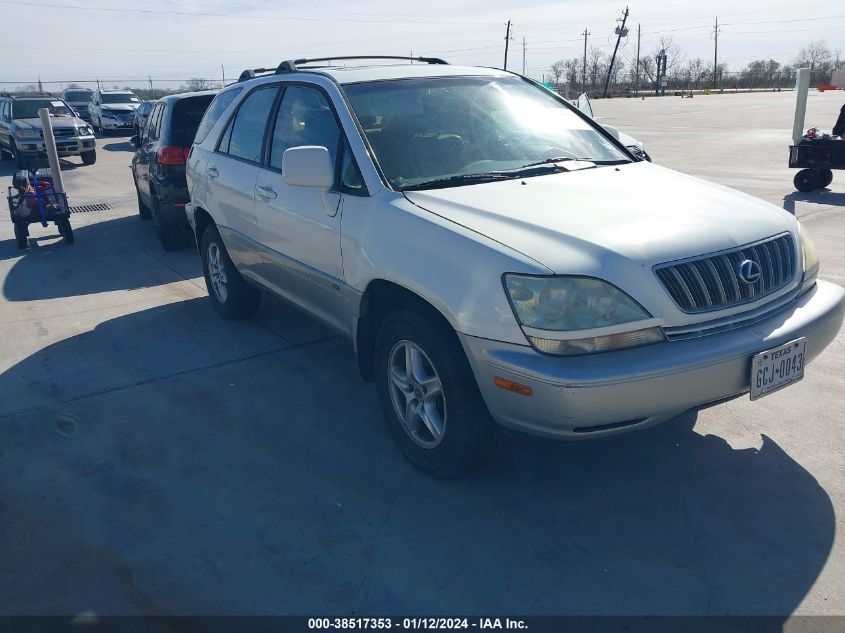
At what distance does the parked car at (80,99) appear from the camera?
1253 inches

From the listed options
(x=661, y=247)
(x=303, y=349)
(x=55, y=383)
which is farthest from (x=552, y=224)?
(x=55, y=383)

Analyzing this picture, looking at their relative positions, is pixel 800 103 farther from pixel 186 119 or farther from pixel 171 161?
pixel 171 161

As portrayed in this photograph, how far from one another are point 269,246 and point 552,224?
2.20 meters

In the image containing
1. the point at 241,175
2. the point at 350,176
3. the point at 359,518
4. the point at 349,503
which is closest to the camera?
the point at 359,518

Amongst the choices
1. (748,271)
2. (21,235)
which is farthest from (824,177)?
(21,235)

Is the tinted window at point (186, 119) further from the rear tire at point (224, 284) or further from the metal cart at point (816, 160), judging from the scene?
the metal cart at point (816, 160)

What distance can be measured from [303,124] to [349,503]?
7.47 feet

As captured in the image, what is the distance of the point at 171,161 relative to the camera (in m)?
8.34

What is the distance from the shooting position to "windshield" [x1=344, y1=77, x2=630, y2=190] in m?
3.86

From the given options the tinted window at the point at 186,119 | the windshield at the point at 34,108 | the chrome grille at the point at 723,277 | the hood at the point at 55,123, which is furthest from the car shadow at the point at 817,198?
the windshield at the point at 34,108

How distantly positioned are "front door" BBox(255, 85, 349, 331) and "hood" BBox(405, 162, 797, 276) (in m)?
0.66

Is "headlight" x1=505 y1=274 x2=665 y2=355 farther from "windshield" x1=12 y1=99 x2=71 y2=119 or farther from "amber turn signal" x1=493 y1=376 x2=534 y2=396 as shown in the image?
"windshield" x1=12 y1=99 x2=71 y2=119

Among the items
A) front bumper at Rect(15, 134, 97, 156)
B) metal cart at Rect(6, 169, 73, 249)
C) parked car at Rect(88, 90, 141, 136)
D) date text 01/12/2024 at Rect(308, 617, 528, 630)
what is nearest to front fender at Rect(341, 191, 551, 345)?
date text 01/12/2024 at Rect(308, 617, 528, 630)

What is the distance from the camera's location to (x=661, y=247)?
2963 mm
